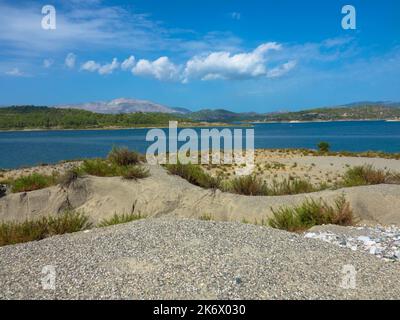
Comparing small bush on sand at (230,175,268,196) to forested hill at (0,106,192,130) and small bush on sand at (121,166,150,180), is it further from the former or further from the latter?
forested hill at (0,106,192,130)

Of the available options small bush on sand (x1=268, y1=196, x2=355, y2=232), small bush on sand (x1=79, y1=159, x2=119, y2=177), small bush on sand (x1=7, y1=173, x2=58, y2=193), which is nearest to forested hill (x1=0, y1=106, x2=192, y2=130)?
small bush on sand (x1=7, y1=173, x2=58, y2=193)

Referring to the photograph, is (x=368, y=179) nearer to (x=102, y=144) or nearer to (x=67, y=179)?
(x=67, y=179)

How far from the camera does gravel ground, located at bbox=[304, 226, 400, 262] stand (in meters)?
6.61

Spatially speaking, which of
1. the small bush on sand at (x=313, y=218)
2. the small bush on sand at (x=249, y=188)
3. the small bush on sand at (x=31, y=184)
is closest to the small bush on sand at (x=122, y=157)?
the small bush on sand at (x=31, y=184)

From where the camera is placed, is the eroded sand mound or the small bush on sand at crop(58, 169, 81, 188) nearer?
the eroded sand mound

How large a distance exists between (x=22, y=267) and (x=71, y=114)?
557ft

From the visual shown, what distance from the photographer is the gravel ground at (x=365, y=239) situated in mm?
6610

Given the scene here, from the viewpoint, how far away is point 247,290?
15.3 feet

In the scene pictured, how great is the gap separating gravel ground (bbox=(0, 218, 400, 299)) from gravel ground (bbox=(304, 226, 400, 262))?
1.52ft

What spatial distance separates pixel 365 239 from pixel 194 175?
8441 millimetres

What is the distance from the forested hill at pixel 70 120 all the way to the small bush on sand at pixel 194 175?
13589 cm

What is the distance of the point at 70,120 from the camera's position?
151750mm
